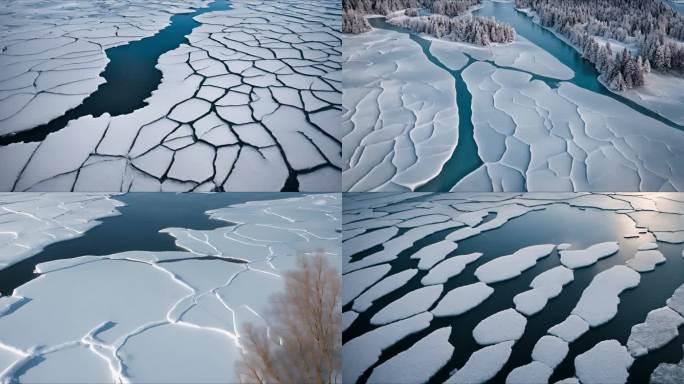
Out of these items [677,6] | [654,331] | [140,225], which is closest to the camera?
[654,331]

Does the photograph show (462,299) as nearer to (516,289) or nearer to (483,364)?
(516,289)

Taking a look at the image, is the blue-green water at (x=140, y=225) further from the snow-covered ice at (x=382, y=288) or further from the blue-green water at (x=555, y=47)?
the blue-green water at (x=555, y=47)

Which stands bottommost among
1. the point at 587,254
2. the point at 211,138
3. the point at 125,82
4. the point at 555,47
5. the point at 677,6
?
the point at 587,254

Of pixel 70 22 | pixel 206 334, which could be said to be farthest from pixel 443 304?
pixel 70 22

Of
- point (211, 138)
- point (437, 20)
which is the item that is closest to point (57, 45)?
point (211, 138)

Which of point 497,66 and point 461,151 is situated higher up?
point 497,66

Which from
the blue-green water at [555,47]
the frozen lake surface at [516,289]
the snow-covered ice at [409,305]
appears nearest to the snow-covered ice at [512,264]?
the frozen lake surface at [516,289]

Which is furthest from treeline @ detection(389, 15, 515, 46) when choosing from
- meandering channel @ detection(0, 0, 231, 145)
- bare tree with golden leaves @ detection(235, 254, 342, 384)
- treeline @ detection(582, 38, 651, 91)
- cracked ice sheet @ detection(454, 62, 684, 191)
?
bare tree with golden leaves @ detection(235, 254, 342, 384)
